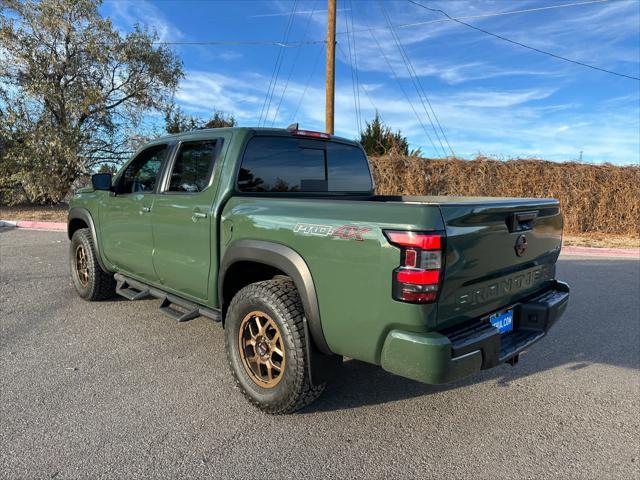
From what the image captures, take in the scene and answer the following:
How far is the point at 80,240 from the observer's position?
206 inches

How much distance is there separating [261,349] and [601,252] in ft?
32.8

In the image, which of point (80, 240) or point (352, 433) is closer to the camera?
point (352, 433)

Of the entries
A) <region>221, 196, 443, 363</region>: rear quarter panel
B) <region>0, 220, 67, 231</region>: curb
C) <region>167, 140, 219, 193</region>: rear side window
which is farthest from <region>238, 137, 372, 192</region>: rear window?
<region>0, 220, 67, 231</region>: curb

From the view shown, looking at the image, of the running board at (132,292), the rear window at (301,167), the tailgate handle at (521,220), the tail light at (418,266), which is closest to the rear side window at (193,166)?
the rear window at (301,167)

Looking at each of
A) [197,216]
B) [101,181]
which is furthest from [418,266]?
[101,181]

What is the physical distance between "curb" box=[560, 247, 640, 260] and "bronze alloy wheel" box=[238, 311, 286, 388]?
891cm

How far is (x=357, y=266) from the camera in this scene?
2393 mm

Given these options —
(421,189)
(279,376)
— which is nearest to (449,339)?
(279,376)

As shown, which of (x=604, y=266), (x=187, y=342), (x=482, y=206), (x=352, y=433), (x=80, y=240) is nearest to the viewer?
(x=482, y=206)

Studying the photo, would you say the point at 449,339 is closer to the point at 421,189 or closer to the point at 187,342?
the point at 187,342

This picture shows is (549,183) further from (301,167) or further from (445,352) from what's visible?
(445,352)

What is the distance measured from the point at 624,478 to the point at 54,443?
3.19 meters

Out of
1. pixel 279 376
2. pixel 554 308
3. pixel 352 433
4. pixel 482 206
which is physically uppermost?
pixel 482 206

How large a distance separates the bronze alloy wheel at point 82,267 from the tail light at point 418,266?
172 inches
